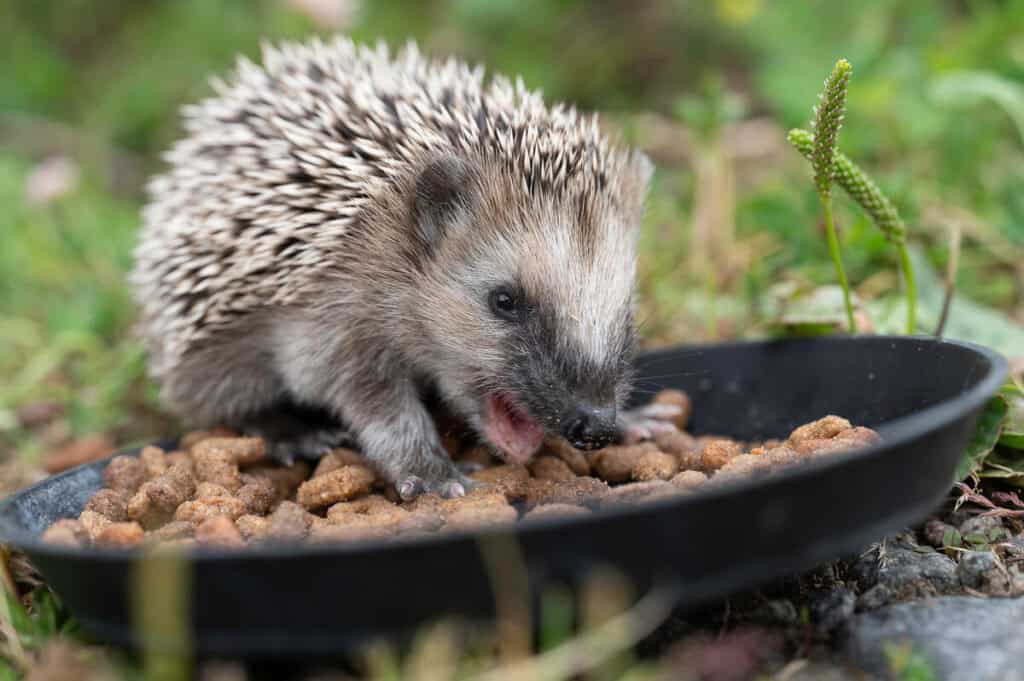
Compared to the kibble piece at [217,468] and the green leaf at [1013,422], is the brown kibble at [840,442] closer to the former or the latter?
the green leaf at [1013,422]

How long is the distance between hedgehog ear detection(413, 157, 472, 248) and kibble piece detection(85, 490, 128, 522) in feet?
3.47

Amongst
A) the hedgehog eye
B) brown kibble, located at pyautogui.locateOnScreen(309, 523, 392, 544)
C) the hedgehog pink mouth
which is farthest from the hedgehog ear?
brown kibble, located at pyautogui.locateOnScreen(309, 523, 392, 544)

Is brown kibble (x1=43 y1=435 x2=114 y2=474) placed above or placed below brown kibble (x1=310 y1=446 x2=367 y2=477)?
below

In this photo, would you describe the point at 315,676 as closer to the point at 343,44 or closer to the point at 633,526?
the point at 633,526

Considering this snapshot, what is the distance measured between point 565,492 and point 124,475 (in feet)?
3.93

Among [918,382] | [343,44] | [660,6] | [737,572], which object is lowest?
[737,572]

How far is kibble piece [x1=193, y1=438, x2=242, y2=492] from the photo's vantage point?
9.00 ft

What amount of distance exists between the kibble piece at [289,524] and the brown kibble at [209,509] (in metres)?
0.14

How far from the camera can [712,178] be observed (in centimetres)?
466

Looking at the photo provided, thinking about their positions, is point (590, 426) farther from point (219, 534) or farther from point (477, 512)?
point (219, 534)

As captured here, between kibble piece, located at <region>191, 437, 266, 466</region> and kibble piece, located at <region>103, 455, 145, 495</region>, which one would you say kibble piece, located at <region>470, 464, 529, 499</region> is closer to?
kibble piece, located at <region>191, 437, 266, 466</region>

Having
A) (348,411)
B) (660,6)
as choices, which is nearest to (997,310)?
(348,411)

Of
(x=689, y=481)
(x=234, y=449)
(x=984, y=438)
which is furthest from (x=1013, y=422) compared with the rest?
(x=234, y=449)

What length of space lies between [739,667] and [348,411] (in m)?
1.43
